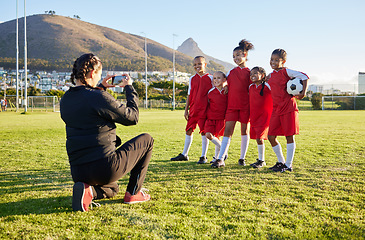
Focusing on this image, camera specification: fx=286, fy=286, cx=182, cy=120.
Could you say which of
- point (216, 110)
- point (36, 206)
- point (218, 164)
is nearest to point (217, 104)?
point (216, 110)

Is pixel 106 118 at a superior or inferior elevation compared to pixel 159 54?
inferior

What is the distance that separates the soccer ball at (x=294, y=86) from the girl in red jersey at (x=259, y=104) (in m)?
0.42

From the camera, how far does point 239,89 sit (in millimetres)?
4887

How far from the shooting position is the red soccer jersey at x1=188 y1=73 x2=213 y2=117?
5270 millimetres

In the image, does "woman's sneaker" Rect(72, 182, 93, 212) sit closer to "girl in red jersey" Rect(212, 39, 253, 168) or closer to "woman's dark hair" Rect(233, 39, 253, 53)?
"girl in red jersey" Rect(212, 39, 253, 168)

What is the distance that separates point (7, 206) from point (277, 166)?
3.64 meters

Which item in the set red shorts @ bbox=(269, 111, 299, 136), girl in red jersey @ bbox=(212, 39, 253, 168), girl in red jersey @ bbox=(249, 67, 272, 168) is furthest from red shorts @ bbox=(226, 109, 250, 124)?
red shorts @ bbox=(269, 111, 299, 136)

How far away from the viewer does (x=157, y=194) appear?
10.6ft

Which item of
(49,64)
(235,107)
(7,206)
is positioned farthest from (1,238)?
(49,64)

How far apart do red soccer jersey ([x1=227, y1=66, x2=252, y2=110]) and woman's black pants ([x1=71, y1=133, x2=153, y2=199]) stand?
2284mm

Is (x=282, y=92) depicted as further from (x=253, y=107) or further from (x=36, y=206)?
(x=36, y=206)

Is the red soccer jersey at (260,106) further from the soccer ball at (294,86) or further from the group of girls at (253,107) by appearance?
the soccer ball at (294,86)

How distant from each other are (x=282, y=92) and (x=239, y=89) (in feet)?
2.38

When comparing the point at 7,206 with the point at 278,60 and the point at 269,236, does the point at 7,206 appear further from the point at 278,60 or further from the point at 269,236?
the point at 278,60
